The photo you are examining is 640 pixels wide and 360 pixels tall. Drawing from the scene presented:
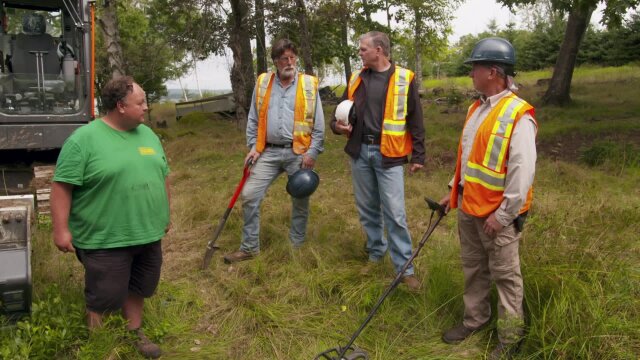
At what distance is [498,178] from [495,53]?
65 centimetres

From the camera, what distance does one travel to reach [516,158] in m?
2.52

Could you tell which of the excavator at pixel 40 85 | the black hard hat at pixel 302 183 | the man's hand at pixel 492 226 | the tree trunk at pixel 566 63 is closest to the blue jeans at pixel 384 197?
the black hard hat at pixel 302 183

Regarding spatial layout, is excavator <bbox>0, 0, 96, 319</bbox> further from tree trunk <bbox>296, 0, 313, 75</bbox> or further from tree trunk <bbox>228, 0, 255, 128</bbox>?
tree trunk <bbox>296, 0, 313, 75</bbox>

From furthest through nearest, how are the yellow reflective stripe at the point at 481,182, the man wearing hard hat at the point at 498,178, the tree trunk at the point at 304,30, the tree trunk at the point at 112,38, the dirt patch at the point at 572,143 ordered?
1. the tree trunk at the point at 304,30
2. the tree trunk at the point at 112,38
3. the dirt patch at the point at 572,143
4. the yellow reflective stripe at the point at 481,182
5. the man wearing hard hat at the point at 498,178

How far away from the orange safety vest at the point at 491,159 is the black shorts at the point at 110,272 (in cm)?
184

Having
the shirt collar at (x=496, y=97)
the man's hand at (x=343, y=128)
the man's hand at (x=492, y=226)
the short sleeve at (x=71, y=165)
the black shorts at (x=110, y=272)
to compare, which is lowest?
the black shorts at (x=110, y=272)

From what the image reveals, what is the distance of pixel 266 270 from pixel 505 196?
227 centimetres

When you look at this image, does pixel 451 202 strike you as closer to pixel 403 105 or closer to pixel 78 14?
pixel 403 105

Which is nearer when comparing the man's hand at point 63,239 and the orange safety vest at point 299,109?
the man's hand at point 63,239

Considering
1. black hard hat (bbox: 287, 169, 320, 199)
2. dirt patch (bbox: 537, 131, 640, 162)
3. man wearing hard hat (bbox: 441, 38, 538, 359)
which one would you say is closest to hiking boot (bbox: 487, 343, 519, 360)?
man wearing hard hat (bbox: 441, 38, 538, 359)

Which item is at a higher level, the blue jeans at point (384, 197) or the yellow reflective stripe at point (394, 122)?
the yellow reflective stripe at point (394, 122)

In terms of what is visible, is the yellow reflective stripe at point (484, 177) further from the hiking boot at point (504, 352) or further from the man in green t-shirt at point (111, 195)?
the man in green t-shirt at point (111, 195)

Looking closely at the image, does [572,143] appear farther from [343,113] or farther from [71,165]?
[71,165]

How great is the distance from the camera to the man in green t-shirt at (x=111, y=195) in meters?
2.61
